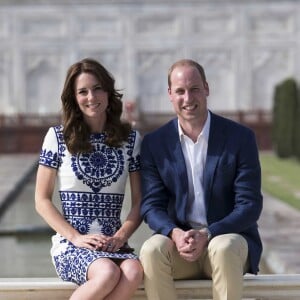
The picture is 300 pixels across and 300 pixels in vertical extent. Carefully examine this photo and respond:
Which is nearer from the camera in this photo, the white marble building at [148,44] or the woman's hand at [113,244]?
the woman's hand at [113,244]

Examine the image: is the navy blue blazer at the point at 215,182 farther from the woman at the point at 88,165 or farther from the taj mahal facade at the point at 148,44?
the taj mahal facade at the point at 148,44

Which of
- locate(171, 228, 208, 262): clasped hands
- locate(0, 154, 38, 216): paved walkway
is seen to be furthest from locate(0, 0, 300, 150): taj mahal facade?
locate(171, 228, 208, 262): clasped hands

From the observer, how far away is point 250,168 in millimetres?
3189

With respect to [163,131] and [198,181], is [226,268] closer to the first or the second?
[198,181]

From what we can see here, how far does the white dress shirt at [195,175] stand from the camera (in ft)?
10.5

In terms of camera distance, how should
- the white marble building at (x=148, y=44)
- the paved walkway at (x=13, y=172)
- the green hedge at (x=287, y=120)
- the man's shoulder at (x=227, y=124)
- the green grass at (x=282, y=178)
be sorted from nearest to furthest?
the man's shoulder at (x=227, y=124)
the green grass at (x=282, y=178)
the paved walkway at (x=13, y=172)
the green hedge at (x=287, y=120)
the white marble building at (x=148, y=44)

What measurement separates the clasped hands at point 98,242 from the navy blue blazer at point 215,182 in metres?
0.14

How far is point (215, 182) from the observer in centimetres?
318

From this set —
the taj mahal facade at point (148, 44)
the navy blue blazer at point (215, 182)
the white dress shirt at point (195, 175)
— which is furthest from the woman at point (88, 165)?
the taj mahal facade at point (148, 44)

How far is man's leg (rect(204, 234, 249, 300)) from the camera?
299 cm

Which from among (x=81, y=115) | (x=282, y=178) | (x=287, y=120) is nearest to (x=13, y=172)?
(x=282, y=178)

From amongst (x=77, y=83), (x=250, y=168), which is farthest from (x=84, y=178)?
(x=250, y=168)

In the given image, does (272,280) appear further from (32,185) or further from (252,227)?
(32,185)

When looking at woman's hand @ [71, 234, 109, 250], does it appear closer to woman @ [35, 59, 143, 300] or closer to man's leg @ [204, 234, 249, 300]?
woman @ [35, 59, 143, 300]
